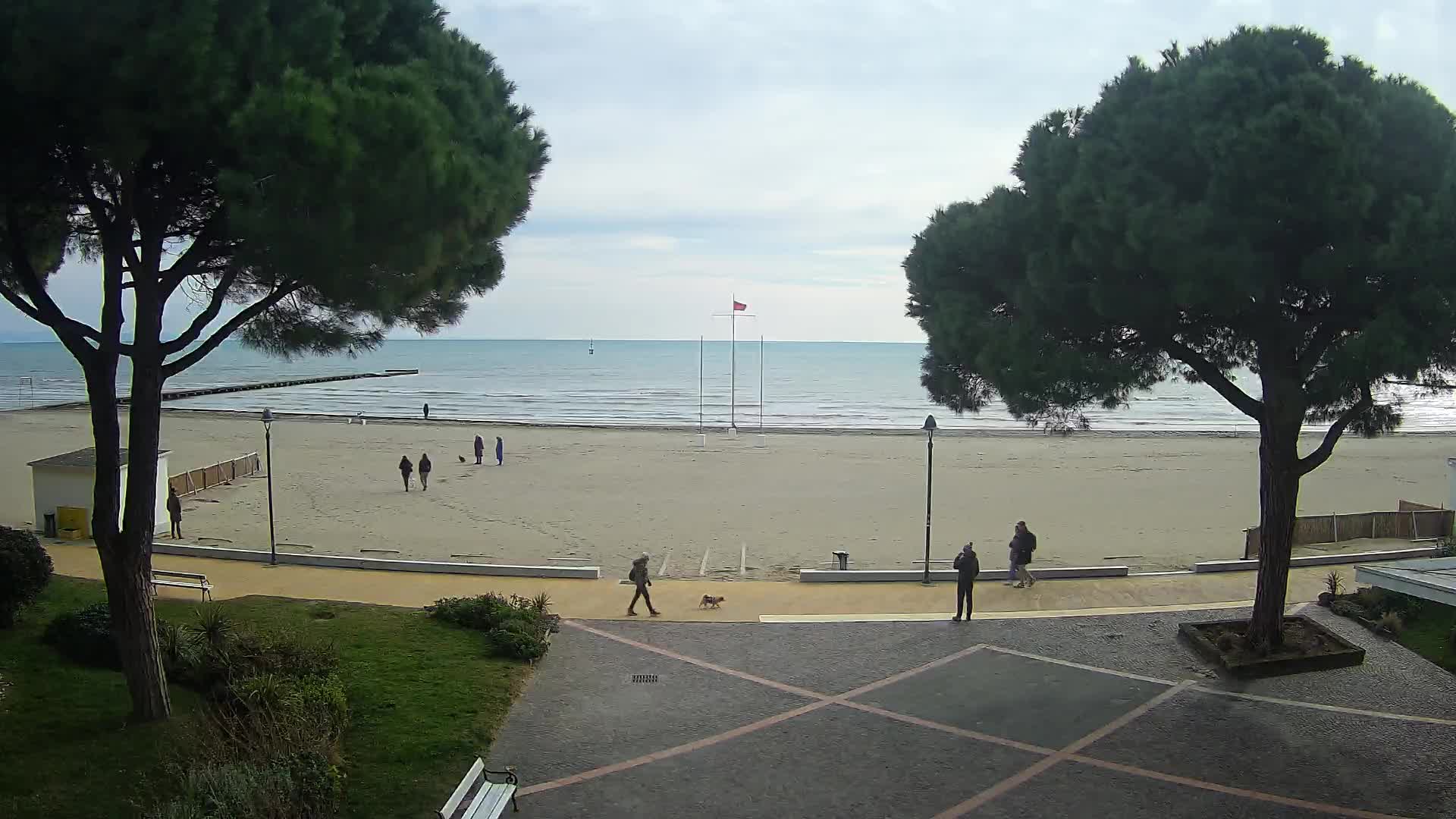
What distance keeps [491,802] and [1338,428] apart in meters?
10.5

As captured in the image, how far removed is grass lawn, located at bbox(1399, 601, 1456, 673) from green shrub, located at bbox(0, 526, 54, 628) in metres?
17.3

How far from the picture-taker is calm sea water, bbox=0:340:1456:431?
62.2 m

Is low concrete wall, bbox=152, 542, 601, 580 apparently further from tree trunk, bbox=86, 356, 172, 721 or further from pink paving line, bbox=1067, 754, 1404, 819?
pink paving line, bbox=1067, 754, 1404, 819

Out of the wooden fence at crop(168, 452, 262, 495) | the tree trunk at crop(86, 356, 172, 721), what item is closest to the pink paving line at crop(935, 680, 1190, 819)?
the tree trunk at crop(86, 356, 172, 721)

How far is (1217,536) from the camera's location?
23.4 meters

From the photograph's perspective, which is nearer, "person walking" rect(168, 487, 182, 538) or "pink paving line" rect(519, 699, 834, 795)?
"pink paving line" rect(519, 699, 834, 795)

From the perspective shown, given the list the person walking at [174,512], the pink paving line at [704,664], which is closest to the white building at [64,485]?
the person walking at [174,512]

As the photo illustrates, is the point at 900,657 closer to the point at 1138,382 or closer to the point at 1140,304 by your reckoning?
the point at 1138,382

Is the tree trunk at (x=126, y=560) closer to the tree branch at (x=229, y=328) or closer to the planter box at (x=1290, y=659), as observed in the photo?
the tree branch at (x=229, y=328)

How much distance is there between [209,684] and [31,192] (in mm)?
5093

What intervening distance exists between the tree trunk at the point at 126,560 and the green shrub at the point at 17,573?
3177mm

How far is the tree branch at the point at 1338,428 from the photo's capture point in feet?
34.7

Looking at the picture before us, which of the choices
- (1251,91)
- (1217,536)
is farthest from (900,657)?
(1217,536)

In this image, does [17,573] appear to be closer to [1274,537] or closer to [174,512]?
[174,512]
